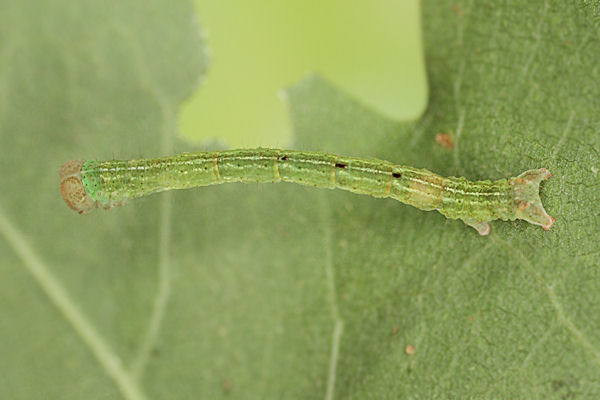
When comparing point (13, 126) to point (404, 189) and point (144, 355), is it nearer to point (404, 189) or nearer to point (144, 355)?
point (144, 355)

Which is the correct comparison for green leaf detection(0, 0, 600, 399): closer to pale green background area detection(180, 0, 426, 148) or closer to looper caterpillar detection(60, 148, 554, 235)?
looper caterpillar detection(60, 148, 554, 235)

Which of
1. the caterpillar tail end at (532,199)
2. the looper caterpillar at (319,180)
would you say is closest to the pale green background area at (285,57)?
the looper caterpillar at (319,180)

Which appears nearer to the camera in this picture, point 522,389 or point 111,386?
point 522,389

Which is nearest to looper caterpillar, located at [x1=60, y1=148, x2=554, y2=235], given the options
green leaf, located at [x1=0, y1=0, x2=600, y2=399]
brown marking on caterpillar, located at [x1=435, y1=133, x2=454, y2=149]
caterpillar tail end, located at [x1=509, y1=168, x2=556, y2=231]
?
caterpillar tail end, located at [x1=509, y1=168, x2=556, y2=231]

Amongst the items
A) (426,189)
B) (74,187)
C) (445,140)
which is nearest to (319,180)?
(426,189)

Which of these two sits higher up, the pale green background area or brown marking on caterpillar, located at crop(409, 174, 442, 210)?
the pale green background area

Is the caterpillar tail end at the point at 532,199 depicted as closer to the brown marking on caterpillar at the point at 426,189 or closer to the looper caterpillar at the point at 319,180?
the looper caterpillar at the point at 319,180

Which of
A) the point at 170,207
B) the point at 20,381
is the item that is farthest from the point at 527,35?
the point at 20,381

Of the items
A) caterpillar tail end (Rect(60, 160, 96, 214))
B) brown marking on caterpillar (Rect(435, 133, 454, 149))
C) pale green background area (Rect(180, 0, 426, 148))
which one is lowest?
caterpillar tail end (Rect(60, 160, 96, 214))
